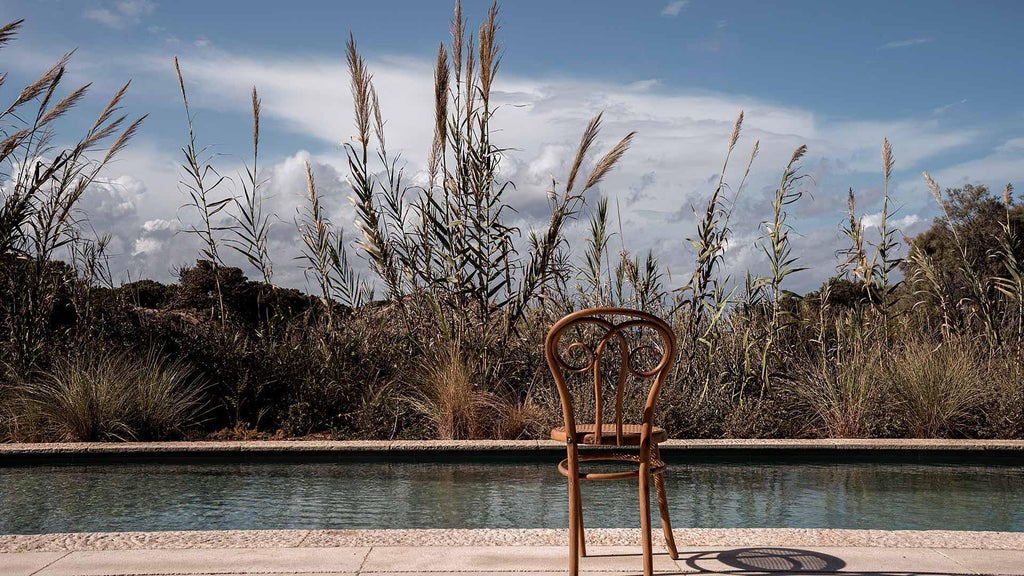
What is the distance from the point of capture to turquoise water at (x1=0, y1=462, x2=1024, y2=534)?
3.83 meters

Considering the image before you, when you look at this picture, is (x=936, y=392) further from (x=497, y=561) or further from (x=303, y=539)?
(x=303, y=539)

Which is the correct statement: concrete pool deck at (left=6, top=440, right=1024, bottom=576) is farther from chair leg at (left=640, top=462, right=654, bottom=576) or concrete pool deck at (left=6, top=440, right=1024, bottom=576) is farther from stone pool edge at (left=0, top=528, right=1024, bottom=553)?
chair leg at (left=640, top=462, right=654, bottom=576)

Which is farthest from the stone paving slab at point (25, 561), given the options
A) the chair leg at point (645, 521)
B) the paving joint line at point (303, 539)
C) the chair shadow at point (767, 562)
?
the chair shadow at point (767, 562)

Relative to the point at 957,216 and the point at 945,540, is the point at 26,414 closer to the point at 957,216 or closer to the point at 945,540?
the point at 945,540

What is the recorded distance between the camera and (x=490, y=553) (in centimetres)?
270

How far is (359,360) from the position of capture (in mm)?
6523

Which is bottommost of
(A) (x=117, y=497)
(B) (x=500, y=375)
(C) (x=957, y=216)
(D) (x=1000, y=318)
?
(A) (x=117, y=497)

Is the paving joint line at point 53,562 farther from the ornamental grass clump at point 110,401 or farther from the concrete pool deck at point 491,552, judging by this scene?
the ornamental grass clump at point 110,401

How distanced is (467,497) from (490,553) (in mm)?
1687

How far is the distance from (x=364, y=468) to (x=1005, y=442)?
12.6 ft

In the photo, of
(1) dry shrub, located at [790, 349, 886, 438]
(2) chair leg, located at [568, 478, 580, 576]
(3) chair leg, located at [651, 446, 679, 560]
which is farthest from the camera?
(1) dry shrub, located at [790, 349, 886, 438]

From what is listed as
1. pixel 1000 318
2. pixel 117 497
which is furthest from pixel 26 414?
pixel 1000 318

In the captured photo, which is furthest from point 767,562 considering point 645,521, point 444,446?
point 444,446

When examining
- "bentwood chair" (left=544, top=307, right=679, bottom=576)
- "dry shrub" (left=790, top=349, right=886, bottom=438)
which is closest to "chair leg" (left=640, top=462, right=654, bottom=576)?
"bentwood chair" (left=544, top=307, right=679, bottom=576)
